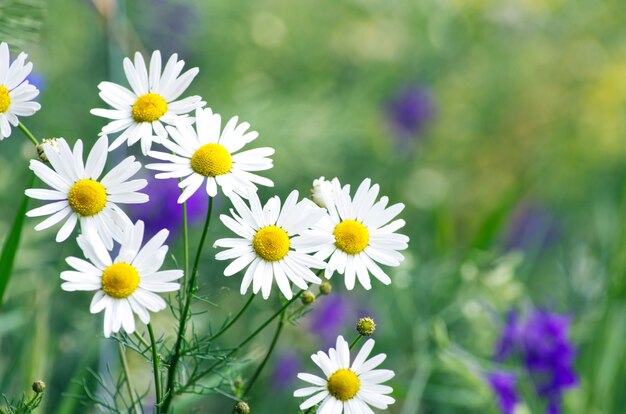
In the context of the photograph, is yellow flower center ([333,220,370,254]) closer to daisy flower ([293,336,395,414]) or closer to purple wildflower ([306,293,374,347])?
daisy flower ([293,336,395,414])

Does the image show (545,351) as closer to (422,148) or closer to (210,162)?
(210,162)

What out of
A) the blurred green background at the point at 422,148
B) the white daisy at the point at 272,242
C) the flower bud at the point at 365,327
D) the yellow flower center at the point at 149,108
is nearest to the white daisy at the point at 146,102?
the yellow flower center at the point at 149,108

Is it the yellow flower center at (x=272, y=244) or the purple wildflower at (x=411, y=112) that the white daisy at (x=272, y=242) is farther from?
the purple wildflower at (x=411, y=112)

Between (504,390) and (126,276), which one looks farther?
(504,390)

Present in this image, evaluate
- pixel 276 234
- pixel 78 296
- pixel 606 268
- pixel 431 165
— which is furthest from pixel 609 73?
pixel 276 234

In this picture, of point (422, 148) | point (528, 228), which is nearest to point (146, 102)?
A: point (528, 228)

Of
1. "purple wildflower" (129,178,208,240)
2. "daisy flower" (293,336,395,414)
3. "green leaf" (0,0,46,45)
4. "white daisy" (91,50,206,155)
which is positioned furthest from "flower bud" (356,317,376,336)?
"purple wildflower" (129,178,208,240)

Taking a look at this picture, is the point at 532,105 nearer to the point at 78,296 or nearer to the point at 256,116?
the point at 256,116
